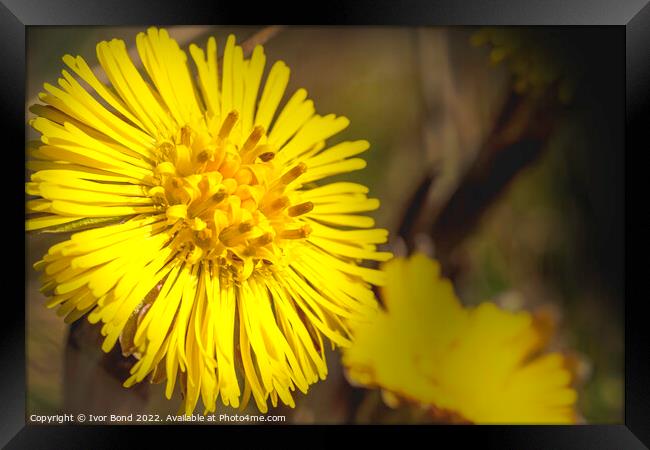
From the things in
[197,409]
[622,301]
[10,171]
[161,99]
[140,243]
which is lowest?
[197,409]

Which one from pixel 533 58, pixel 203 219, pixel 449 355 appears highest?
pixel 533 58

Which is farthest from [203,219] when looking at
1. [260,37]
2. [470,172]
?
[470,172]

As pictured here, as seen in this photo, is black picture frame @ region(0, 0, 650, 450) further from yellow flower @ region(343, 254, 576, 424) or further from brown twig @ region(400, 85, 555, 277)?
brown twig @ region(400, 85, 555, 277)

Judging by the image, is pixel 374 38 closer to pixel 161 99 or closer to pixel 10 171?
pixel 161 99

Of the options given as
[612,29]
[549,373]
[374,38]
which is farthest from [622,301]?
[374,38]

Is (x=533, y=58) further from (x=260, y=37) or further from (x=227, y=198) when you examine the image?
(x=227, y=198)

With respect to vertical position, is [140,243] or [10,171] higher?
[10,171]

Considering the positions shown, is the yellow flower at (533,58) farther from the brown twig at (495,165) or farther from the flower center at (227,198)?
the flower center at (227,198)
